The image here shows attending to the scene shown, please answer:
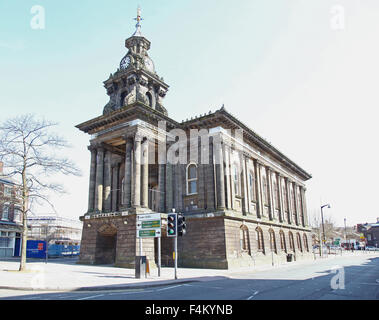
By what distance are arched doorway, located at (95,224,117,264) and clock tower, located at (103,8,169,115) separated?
1228 centimetres

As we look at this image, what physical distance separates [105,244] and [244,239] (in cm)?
1301

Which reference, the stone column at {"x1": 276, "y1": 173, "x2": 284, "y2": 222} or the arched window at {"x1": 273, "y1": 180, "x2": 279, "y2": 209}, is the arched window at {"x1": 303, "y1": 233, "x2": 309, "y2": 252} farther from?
the arched window at {"x1": 273, "y1": 180, "x2": 279, "y2": 209}

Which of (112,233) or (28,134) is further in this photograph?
(112,233)

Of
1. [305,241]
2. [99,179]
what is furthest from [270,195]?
[99,179]

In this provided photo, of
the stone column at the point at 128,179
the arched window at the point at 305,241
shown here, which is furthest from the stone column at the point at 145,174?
the arched window at the point at 305,241

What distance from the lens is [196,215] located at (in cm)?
2681

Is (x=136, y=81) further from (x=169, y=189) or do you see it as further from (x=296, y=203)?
(x=296, y=203)

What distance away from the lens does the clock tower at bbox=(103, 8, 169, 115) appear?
32281 mm

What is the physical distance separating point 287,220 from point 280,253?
25.5 feet

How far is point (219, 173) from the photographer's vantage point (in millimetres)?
26906

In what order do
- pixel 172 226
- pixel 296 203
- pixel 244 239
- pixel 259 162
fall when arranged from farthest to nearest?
pixel 296 203 → pixel 259 162 → pixel 244 239 → pixel 172 226

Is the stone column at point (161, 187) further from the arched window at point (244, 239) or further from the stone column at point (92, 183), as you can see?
the arched window at point (244, 239)
